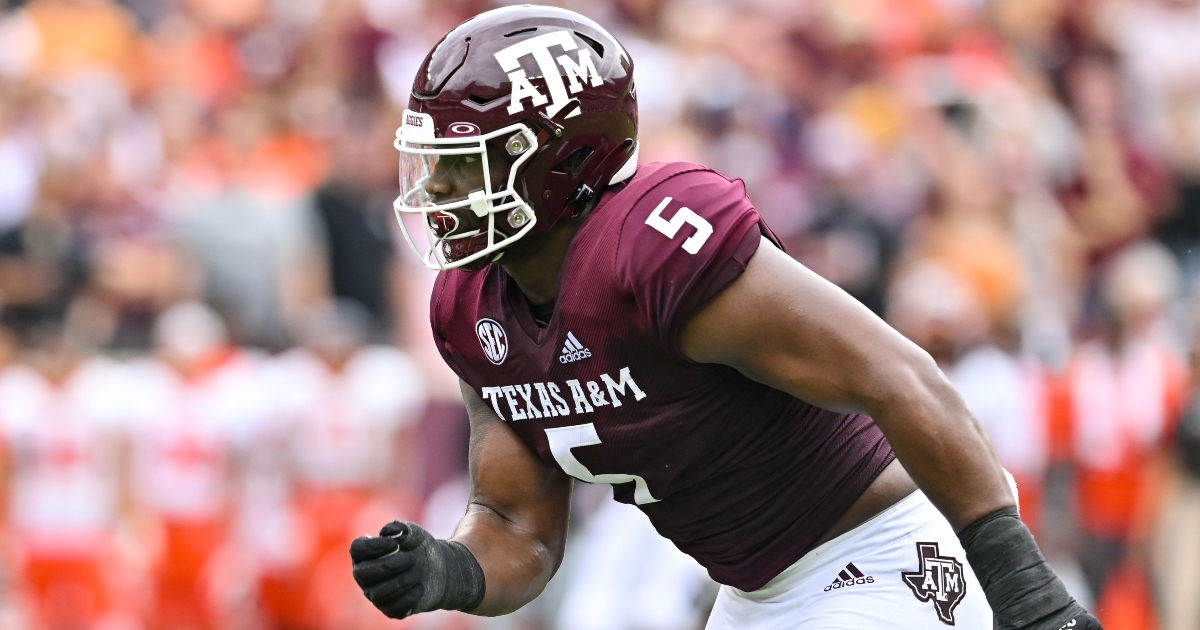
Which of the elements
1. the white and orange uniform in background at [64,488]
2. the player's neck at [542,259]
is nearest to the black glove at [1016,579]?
the player's neck at [542,259]

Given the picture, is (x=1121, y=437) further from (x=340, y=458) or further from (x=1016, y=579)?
(x=1016, y=579)

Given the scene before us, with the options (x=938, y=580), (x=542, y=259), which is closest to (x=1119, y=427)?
(x=938, y=580)

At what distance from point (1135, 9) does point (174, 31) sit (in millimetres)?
6398

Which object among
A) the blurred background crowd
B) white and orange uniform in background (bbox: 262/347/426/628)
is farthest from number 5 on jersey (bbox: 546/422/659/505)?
white and orange uniform in background (bbox: 262/347/426/628)

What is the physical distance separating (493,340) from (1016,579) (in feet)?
3.94

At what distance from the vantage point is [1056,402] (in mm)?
8469

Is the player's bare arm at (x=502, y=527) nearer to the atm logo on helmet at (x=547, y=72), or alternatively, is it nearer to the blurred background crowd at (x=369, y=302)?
the atm logo on helmet at (x=547, y=72)

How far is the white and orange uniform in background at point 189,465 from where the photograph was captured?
8414 mm

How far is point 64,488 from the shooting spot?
8469mm

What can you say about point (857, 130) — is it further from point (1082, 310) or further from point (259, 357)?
point (259, 357)

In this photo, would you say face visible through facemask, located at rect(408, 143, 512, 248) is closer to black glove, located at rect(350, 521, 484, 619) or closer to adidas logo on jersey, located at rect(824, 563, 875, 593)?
black glove, located at rect(350, 521, 484, 619)

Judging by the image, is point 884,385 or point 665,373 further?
point 665,373

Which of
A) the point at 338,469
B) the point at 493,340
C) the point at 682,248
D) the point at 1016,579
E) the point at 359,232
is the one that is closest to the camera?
the point at 1016,579

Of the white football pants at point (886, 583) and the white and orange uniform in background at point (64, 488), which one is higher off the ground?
the white football pants at point (886, 583)
